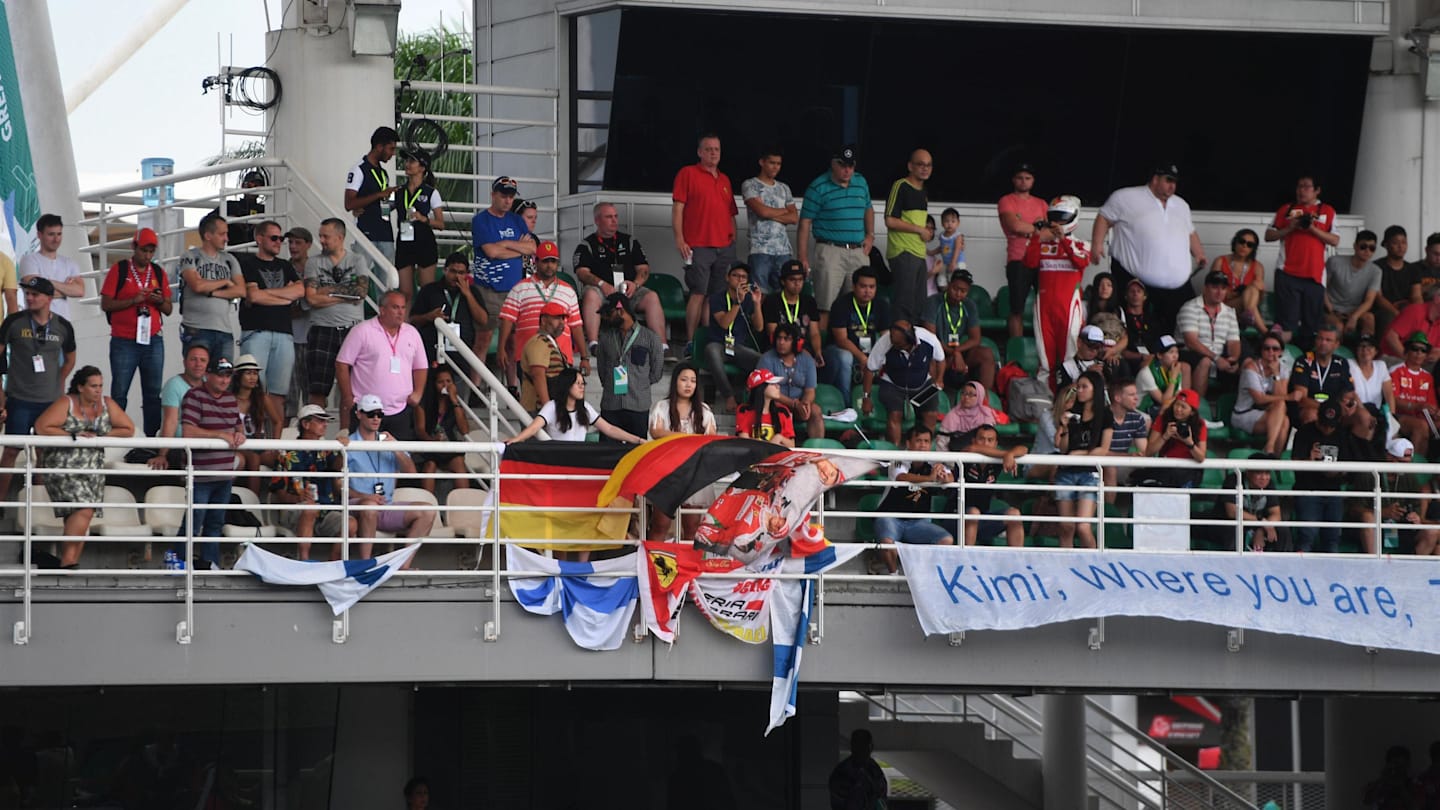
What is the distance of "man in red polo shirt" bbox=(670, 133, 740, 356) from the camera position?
627 inches

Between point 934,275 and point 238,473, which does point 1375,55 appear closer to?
point 934,275

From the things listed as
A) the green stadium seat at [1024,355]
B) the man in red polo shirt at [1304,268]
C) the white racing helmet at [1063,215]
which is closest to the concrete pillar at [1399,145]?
the man in red polo shirt at [1304,268]

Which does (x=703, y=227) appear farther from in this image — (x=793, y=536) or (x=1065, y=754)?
(x=1065, y=754)

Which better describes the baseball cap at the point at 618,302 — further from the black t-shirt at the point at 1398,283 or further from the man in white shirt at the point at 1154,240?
the black t-shirt at the point at 1398,283

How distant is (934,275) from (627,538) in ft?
15.9

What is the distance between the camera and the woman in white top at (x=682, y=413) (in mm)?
12812

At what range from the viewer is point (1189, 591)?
12.9 meters

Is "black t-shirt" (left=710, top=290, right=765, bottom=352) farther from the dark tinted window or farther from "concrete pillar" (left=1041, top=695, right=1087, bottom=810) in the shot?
"concrete pillar" (left=1041, top=695, right=1087, bottom=810)

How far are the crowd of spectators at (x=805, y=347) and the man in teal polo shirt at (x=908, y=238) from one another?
0.02 meters

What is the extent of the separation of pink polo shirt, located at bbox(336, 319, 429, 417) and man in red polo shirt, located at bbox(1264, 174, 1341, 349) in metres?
7.77

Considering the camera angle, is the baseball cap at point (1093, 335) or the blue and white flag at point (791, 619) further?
Answer: the baseball cap at point (1093, 335)

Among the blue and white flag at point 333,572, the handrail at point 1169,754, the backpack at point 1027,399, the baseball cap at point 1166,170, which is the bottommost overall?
the handrail at point 1169,754

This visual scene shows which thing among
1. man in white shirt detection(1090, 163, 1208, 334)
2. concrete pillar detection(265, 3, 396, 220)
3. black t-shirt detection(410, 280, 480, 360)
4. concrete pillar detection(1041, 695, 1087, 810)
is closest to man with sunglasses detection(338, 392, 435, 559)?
black t-shirt detection(410, 280, 480, 360)

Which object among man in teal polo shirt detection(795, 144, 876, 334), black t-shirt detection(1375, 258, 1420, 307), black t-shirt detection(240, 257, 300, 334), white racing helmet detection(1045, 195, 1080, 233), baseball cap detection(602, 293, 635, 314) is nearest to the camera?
black t-shirt detection(240, 257, 300, 334)
